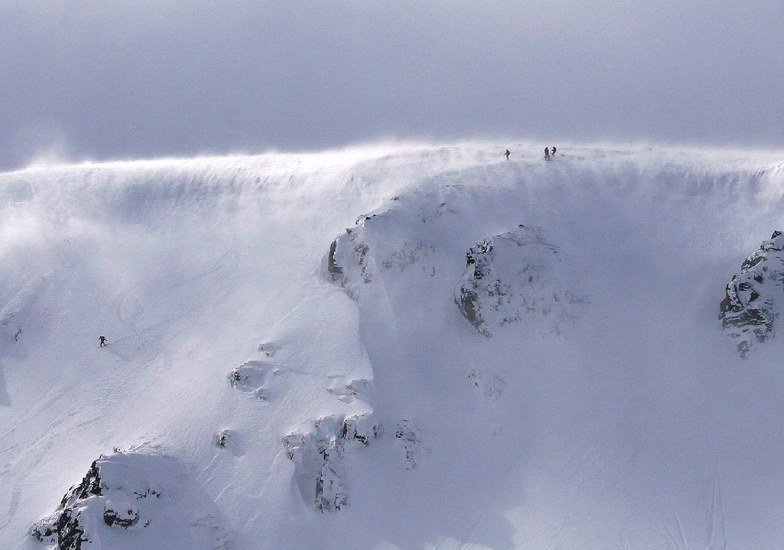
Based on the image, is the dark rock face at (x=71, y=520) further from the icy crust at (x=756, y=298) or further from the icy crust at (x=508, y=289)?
the icy crust at (x=756, y=298)

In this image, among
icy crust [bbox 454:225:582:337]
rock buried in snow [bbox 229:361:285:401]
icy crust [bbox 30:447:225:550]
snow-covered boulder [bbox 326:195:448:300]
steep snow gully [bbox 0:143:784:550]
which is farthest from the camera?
snow-covered boulder [bbox 326:195:448:300]

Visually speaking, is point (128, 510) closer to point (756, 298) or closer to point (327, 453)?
point (327, 453)

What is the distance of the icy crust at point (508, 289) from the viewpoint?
49125mm

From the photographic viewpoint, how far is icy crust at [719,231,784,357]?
149ft

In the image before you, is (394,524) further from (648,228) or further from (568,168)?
(568,168)

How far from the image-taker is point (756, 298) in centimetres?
4562

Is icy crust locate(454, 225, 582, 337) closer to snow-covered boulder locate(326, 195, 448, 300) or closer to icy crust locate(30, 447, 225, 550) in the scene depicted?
snow-covered boulder locate(326, 195, 448, 300)

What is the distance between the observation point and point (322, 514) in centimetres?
4056

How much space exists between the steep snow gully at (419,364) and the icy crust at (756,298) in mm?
154

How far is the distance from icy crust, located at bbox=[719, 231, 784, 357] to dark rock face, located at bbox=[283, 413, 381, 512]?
84.3ft

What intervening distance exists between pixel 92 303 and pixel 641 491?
4589cm

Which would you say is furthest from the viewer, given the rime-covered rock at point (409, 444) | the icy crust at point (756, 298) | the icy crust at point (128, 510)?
the icy crust at point (756, 298)

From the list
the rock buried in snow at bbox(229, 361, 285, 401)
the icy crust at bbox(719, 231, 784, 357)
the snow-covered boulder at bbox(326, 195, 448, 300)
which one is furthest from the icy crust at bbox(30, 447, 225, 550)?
the icy crust at bbox(719, 231, 784, 357)

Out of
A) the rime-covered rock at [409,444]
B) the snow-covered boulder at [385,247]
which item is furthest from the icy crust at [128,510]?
the snow-covered boulder at [385,247]
